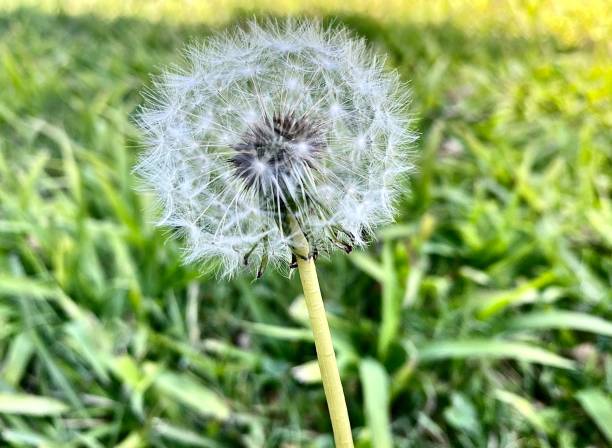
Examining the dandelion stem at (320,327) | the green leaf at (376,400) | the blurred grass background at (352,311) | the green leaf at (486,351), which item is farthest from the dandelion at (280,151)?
the green leaf at (486,351)

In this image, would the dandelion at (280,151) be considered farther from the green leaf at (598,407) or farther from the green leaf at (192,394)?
the green leaf at (598,407)

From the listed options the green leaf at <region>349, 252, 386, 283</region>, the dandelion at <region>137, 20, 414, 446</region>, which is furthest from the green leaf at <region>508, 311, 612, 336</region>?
the dandelion at <region>137, 20, 414, 446</region>

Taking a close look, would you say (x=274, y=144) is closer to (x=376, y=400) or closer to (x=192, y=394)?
(x=376, y=400)

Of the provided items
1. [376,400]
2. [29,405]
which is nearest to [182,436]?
[29,405]

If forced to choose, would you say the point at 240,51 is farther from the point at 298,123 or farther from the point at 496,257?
the point at 496,257

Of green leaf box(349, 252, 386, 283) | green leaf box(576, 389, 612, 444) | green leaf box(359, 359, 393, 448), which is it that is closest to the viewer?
green leaf box(359, 359, 393, 448)

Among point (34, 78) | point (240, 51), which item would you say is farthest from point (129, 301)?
point (34, 78)

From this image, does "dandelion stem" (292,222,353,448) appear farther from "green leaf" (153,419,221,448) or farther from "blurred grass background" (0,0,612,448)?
"green leaf" (153,419,221,448)
